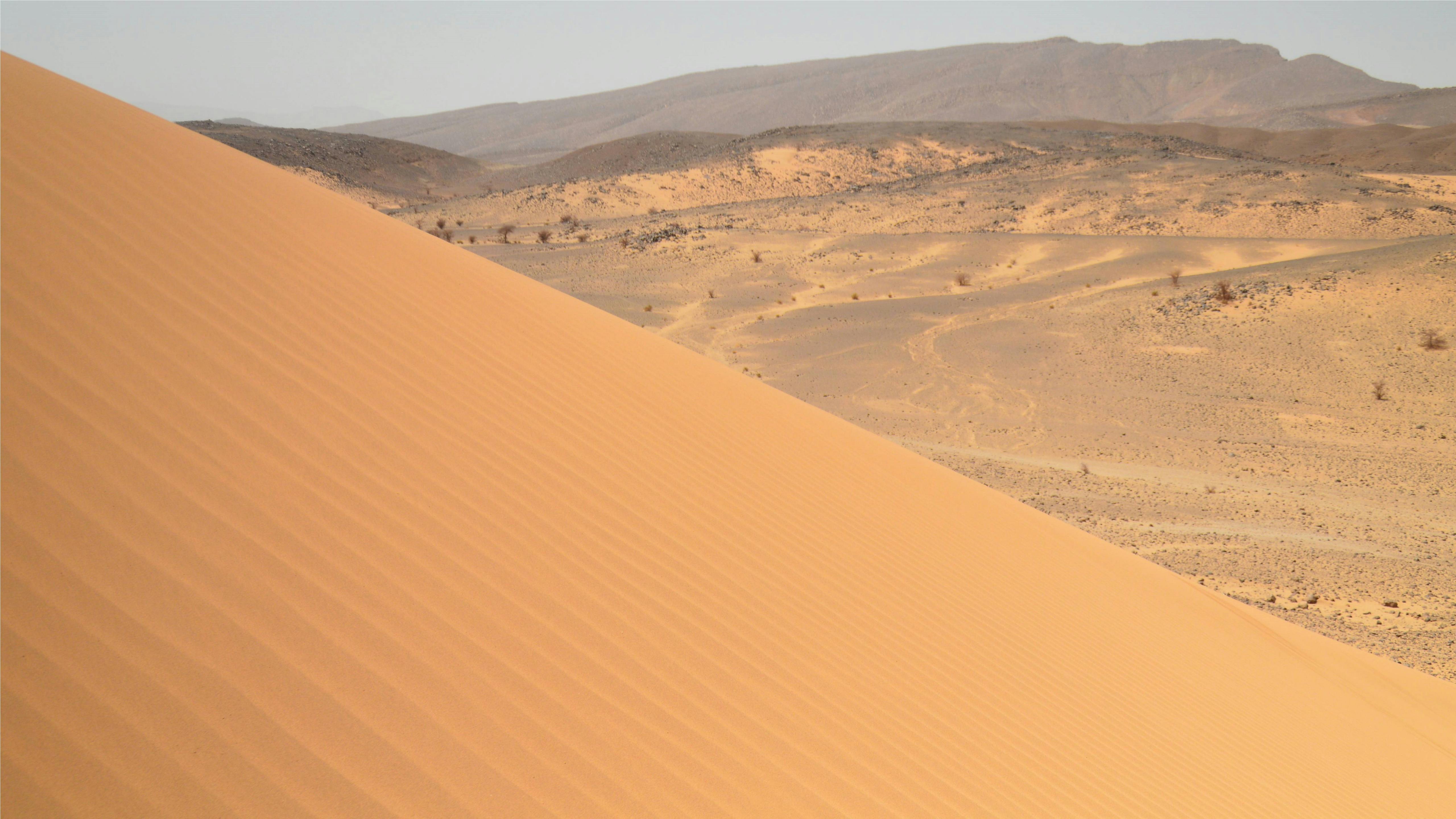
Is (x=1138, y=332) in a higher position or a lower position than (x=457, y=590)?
lower

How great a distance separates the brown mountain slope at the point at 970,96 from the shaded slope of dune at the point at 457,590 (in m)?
103

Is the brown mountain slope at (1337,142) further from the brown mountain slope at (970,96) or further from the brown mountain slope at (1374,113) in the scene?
the brown mountain slope at (970,96)

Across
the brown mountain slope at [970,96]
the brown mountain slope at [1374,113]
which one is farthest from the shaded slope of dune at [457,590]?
the brown mountain slope at [970,96]

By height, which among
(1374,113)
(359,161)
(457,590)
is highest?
(1374,113)

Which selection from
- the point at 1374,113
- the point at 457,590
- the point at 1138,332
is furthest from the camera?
the point at 1374,113

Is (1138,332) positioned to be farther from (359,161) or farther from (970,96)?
(970,96)

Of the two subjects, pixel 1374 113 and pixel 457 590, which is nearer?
pixel 457 590

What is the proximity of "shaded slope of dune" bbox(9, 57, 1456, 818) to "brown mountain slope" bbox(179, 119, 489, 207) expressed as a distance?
4174cm

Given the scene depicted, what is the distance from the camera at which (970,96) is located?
121m

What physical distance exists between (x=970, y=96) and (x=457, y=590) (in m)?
130

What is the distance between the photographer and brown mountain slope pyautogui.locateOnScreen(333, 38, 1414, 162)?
118 m

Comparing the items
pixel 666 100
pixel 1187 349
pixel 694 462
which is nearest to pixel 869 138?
pixel 1187 349

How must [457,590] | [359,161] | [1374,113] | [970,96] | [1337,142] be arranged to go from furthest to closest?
[970,96] < [1374,113] < [1337,142] < [359,161] < [457,590]

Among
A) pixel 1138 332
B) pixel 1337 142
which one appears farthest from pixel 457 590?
pixel 1337 142
